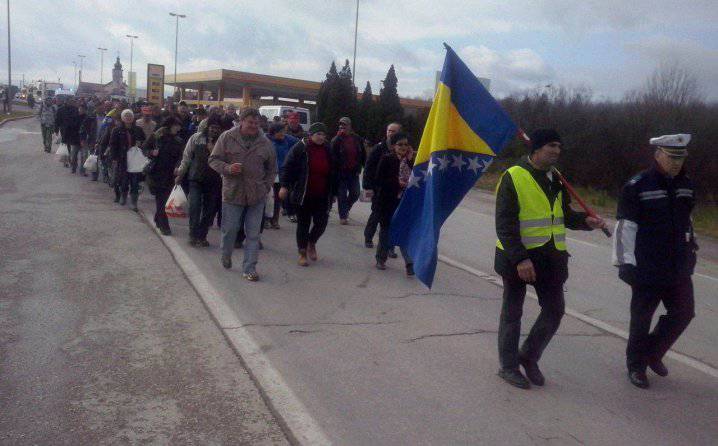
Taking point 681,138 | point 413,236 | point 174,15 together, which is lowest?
point 413,236

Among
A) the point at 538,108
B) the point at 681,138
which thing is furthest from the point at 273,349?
the point at 538,108

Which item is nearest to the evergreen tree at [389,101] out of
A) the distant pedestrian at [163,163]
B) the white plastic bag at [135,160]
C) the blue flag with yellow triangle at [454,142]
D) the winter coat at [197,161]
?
the white plastic bag at [135,160]

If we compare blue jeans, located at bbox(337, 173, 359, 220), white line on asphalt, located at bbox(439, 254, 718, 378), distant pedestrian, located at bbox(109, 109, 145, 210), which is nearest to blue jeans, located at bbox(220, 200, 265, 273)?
white line on asphalt, located at bbox(439, 254, 718, 378)

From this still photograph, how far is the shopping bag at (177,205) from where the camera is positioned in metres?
10.2

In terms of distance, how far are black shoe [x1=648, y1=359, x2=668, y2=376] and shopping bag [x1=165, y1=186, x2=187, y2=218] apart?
6637 mm

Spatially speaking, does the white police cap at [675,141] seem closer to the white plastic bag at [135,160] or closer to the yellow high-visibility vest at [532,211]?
the yellow high-visibility vest at [532,211]

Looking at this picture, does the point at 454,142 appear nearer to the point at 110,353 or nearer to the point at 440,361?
the point at 440,361

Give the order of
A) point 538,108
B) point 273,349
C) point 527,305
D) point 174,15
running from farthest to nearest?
point 174,15 < point 538,108 < point 527,305 < point 273,349

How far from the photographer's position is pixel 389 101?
40406 mm

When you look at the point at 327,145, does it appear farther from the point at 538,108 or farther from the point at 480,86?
the point at 538,108

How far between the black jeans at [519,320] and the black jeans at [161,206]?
664 centimetres

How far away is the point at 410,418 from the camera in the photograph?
4.61 meters

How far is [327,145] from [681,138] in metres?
4.83

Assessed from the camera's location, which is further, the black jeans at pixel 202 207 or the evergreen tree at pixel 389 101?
the evergreen tree at pixel 389 101
